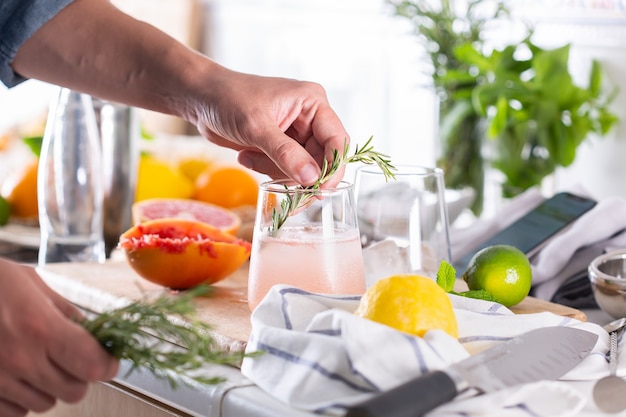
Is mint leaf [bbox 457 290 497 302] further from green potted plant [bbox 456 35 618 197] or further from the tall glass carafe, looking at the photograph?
green potted plant [bbox 456 35 618 197]

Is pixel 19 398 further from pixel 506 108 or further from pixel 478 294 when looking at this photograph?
pixel 506 108

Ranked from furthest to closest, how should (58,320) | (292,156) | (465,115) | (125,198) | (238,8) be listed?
(238,8)
(465,115)
(125,198)
(292,156)
(58,320)

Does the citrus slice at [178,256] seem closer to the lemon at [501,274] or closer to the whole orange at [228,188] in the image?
the lemon at [501,274]

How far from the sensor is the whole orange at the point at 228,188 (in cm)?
175

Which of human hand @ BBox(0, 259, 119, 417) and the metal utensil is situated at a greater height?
human hand @ BBox(0, 259, 119, 417)

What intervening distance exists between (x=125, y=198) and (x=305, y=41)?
2.47m

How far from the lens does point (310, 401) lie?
2.64 feet

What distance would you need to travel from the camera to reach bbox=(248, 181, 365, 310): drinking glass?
103 centimetres

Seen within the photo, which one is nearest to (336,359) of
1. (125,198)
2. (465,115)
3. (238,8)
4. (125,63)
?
(125,63)

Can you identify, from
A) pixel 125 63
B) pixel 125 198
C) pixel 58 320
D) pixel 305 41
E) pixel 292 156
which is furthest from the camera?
pixel 305 41

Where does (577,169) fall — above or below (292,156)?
below

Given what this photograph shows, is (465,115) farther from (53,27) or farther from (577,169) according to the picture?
(53,27)

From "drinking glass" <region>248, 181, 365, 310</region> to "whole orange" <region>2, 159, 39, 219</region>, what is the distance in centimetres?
89

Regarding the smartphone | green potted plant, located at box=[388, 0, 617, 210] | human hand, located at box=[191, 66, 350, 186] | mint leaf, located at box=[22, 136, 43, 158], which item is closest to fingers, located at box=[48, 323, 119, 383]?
human hand, located at box=[191, 66, 350, 186]
